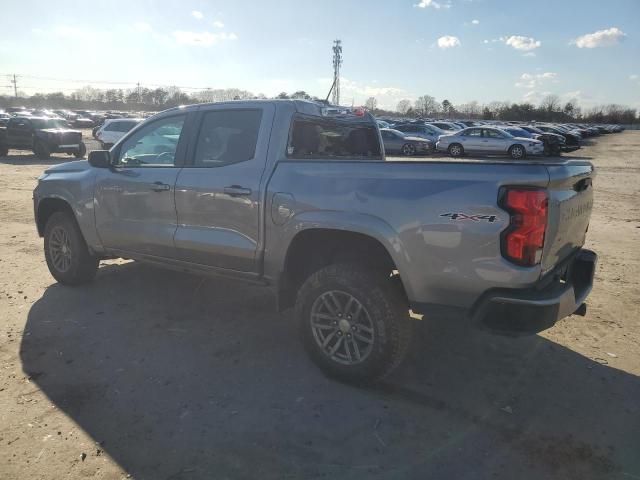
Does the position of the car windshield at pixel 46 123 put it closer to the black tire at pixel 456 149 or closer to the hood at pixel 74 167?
the black tire at pixel 456 149

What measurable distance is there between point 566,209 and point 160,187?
3231 mm

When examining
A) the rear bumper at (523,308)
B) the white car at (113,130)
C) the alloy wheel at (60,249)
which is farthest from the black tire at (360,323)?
the white car at (113,130)

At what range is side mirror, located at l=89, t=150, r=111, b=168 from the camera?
4.82 m

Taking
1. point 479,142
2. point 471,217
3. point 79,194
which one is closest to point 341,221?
point 471,217

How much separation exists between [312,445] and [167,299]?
2.88m

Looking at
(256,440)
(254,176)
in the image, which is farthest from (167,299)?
(256,440)

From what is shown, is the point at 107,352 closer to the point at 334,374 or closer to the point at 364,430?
the point at 334,374

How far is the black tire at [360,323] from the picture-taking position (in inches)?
130

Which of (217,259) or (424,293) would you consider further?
(217,259)

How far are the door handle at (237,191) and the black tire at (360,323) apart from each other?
2.77 feet

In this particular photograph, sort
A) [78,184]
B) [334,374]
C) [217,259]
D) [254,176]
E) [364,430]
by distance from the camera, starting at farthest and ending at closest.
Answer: [78,184], [217,259], [254,176], [334,374], [364,430]

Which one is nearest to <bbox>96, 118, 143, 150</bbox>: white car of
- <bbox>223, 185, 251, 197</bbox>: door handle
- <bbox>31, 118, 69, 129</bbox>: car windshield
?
<bbox>31, 118, 69, 129</bbox>: car windshield

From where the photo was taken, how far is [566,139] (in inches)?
1362

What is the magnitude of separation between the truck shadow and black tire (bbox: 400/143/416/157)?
2374 cm
